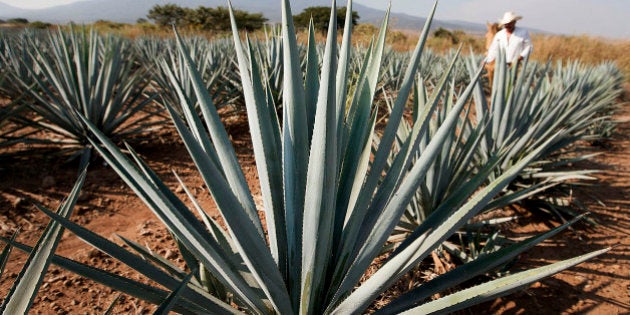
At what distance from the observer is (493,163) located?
4.09 ft

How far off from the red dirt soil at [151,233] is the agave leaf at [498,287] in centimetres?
103

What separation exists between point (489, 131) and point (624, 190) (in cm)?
184

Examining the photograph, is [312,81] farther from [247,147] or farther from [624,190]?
[624,190]

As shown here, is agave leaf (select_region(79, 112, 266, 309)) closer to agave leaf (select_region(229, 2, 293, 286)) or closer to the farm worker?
agave leaf (select_region(229, 2, 293, 286))

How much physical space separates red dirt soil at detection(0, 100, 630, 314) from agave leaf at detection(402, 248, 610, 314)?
3.39 ft

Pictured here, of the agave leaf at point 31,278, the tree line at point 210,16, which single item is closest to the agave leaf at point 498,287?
the agave leaf at point 31,278

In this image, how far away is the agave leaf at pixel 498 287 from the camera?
73 cm

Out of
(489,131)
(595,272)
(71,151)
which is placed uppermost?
(489,131)

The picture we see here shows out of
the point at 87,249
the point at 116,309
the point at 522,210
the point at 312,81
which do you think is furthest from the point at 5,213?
the point at 522,210

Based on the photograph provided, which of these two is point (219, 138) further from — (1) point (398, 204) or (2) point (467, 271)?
(2) point (467, 271)

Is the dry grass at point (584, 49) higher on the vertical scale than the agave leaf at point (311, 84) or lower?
higher

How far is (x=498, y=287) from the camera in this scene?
763 millimetres

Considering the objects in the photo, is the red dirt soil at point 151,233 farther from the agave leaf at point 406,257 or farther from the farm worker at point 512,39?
the farm worker at point 512,39

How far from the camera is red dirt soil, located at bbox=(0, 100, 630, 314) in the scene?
66.9 inches
